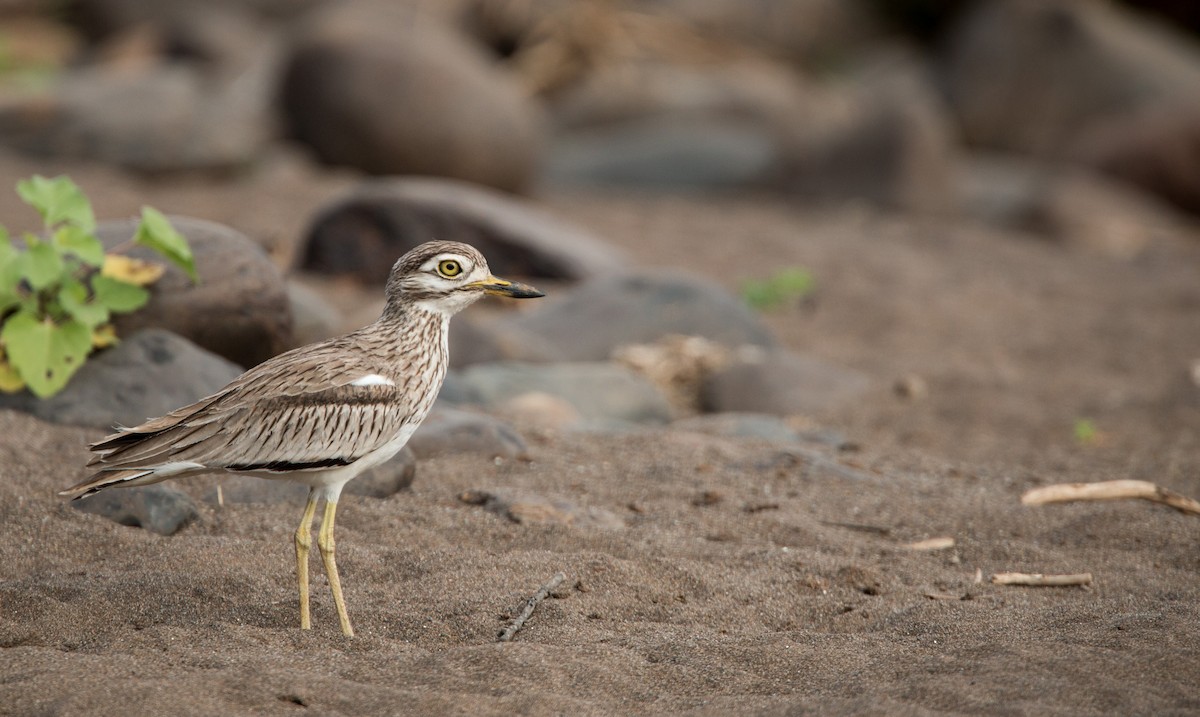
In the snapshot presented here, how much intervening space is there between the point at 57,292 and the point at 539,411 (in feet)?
8.05

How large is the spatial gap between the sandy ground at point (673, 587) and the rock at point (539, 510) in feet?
0.20

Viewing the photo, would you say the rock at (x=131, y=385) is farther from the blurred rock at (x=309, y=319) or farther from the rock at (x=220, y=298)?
the blurred rock at (x=309, y=319)

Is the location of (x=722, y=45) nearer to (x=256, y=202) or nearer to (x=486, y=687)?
(x=256, y=202)

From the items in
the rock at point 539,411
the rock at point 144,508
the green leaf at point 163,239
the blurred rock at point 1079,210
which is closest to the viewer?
the rock at point 144,508

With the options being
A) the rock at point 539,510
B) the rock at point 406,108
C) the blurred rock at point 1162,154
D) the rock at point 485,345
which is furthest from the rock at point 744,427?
the blurred rock at point 1162,154

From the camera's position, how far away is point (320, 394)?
409 cm

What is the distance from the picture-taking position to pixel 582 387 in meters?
7.32

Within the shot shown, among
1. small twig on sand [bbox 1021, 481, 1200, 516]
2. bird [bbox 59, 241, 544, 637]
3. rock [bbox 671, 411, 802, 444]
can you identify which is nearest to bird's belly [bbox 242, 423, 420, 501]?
bird [bbox 59, 241, 544, 637]

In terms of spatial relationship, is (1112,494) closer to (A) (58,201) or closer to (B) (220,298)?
(B) (220,298)

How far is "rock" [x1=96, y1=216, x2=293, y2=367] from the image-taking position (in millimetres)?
5945

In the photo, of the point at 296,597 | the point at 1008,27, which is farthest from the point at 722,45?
the point at 296,597

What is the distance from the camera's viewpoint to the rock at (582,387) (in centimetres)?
705

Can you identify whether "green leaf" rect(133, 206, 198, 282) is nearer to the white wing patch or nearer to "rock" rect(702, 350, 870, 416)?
the white wing patch

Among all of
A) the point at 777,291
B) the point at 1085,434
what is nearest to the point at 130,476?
the point at 1085,434
